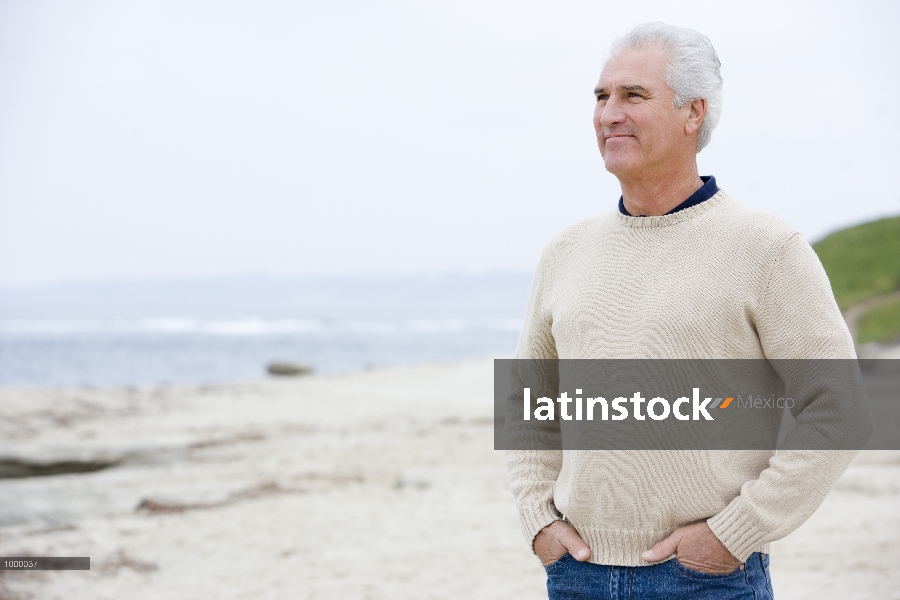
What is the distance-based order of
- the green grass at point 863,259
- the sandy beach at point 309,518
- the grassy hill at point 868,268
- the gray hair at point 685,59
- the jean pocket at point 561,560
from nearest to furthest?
1. the gray hair at point 685,59
2. the jean pocket at point 561,560
3. the sandy beach at point 309,518
4. the grassy hill at point 868,268
5. the green grass at point 863,259

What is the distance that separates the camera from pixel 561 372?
201 centimetres

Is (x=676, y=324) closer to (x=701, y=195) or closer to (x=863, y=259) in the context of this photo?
(x=701, y=195)

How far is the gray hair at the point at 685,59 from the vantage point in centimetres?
183

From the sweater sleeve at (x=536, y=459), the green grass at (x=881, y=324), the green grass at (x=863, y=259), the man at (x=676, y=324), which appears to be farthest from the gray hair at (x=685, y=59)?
the green grass at (x=863, y=259)

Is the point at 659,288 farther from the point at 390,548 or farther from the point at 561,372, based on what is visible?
the point at 390,548

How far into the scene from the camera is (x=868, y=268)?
2242 cm

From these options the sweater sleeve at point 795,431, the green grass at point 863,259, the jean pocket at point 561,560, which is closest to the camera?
the sweater sleeve at point 795,431

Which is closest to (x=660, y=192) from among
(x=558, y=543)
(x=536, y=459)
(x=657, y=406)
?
(x=657, y=406)

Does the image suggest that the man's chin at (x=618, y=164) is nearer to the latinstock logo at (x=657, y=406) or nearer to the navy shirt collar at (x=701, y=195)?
the navy shirt collar at (x=701, y=195)

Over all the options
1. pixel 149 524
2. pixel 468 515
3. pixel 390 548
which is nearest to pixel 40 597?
pixel 149 524

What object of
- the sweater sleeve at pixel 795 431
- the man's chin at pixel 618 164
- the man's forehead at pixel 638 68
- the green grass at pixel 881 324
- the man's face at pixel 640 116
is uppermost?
the man's forehead at pixel 638 68

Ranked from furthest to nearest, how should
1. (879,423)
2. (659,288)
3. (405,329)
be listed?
(405,329) < (879,423) < (659,288)

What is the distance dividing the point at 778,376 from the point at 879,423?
34.2 ft
